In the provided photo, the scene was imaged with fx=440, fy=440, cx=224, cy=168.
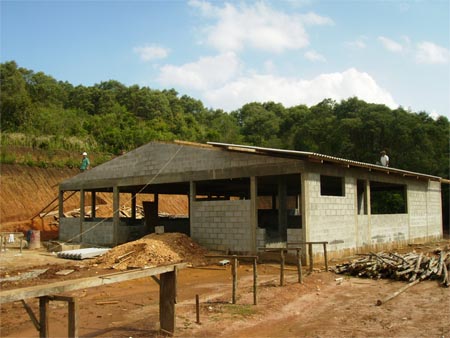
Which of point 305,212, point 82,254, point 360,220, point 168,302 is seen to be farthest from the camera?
point 360,220

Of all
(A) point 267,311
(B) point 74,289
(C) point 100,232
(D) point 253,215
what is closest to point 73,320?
(B) point 74,289

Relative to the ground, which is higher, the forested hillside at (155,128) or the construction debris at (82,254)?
the forested hillside at (155,128)

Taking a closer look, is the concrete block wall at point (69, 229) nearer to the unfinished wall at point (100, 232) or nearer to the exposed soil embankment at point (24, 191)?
the unfinished wall at point (100, 232)

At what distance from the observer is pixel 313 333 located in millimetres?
7523

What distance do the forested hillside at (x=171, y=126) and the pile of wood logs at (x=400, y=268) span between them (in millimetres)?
23466

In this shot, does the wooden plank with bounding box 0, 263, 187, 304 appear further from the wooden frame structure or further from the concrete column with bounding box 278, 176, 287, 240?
the concrete column with bounding box 278, 176, 287, 240

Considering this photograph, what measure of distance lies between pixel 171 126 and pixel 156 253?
147 ft

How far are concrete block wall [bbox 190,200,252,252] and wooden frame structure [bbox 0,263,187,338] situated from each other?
31.0 feet

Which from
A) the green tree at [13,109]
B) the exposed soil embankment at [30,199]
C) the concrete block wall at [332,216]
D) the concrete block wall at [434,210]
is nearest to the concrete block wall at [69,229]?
the exposed soil embankment at [30,199]

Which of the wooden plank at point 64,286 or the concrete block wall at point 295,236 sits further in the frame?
the concrete block wall at point 295,236

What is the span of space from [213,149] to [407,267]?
8.79m

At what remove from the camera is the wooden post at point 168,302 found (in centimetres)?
721

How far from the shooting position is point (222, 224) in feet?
57.0

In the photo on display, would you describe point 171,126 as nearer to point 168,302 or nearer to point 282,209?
point 282,209
